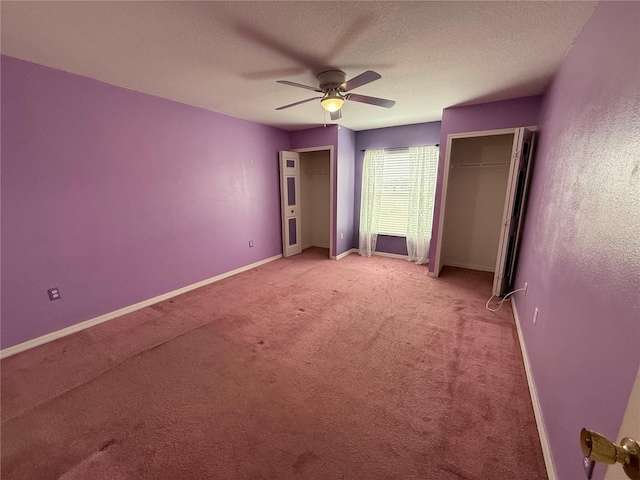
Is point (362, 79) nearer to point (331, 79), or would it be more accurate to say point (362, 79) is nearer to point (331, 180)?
point (331, 79)

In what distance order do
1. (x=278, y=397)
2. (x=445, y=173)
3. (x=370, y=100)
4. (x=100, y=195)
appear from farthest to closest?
(x=445, y=173) < (x=100, y=195) < (x=370, y=100) < (x=278, y=397)

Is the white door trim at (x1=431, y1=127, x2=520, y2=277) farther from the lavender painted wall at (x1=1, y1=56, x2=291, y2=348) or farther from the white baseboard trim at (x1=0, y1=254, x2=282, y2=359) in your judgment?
the white baseboard trim at (x1=0, y1=254, x2=282, y2=359)

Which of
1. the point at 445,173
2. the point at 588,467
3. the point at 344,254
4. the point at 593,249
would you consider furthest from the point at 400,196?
the point at 588,467

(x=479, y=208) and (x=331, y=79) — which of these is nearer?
(x=331, y=79)

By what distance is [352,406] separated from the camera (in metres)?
1.71

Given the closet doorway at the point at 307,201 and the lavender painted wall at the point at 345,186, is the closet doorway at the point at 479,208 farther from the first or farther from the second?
the closet doorway at the point at 307,201

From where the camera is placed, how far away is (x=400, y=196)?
4.69 m

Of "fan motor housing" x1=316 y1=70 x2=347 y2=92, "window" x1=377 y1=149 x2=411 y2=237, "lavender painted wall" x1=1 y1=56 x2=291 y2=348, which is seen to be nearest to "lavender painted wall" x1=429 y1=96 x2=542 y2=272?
"window" x1=377 y1=149 x2=411 y2=237

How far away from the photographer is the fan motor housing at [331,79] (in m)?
2.27

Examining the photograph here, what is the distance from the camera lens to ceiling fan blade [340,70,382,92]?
6.28 ft

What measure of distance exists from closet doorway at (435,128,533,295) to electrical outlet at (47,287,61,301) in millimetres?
4523

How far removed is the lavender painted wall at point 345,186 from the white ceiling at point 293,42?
1.82m

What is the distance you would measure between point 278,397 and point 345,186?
382 cm

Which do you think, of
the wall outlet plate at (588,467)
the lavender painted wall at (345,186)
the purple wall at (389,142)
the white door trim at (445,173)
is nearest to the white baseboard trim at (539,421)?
the wall outlet plate at (588,467)
